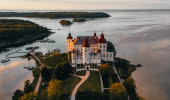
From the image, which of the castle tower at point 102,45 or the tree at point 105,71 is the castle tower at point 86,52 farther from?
the tree at point 105,71

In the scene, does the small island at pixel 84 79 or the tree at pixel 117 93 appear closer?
the tree at pixel 117 93

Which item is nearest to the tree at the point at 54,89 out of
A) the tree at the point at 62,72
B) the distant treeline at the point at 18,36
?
the tree at the point at 62,72

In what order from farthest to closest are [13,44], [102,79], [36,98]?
[13,44] < [102,79] < [36,98]

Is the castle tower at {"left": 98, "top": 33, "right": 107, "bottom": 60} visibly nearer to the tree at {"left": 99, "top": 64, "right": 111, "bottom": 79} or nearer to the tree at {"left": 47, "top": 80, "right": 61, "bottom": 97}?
the tree at {"left": 99, "top": 64, "right": 111, "bottom": 79}

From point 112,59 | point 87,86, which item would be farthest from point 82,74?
point 112,59

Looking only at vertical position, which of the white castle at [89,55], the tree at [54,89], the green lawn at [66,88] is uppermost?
the white castle at [89,55]

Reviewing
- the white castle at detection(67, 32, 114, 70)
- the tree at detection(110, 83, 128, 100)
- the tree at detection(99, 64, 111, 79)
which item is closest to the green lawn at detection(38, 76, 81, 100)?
the tree at detection(99, 64, 111, 79)

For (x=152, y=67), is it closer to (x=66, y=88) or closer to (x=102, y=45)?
(x=102, y=45)

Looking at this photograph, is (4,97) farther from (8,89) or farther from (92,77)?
(92,77)

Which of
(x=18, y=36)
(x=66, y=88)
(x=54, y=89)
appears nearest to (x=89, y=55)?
(x=66, y=88)
